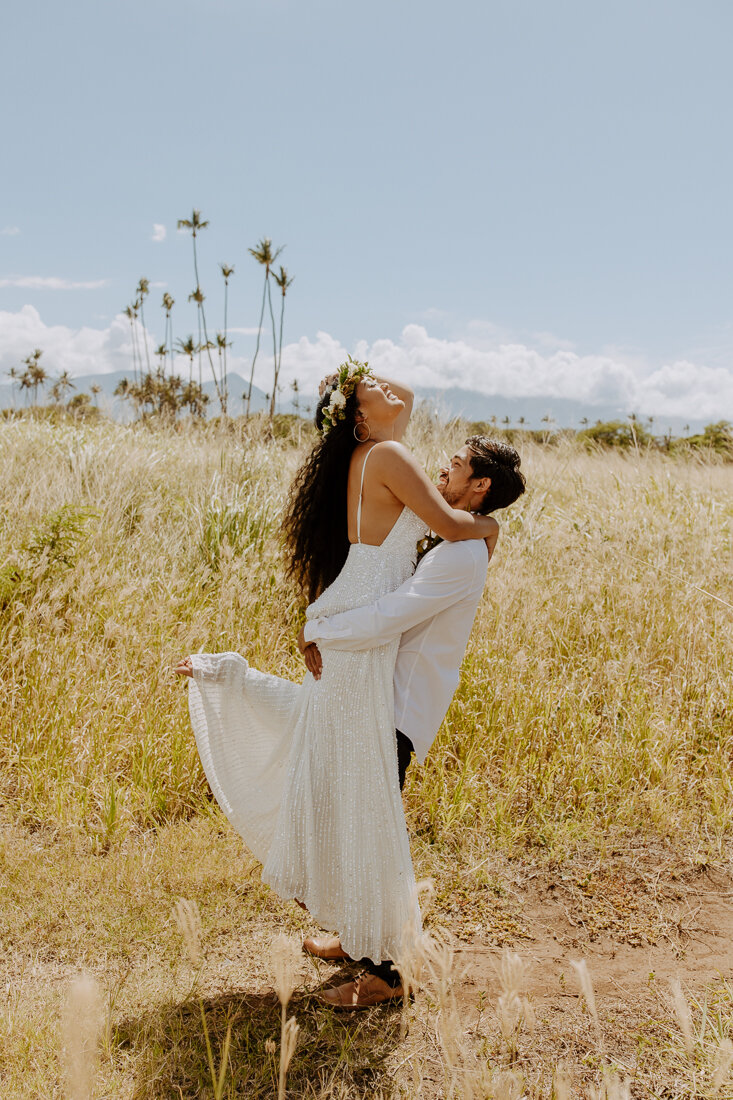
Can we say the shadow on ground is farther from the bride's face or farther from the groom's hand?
the bride's face

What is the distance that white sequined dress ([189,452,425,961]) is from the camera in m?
2.34

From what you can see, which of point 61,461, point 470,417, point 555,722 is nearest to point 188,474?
point 61,461

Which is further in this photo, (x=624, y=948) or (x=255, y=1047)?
(x=624, y=948)

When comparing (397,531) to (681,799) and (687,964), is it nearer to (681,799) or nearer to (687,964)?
(687,964)

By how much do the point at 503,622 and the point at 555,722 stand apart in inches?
36.6

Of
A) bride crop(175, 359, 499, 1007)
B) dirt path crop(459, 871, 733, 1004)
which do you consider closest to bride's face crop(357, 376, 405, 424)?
bride crop(175, 359, 499, 1007)

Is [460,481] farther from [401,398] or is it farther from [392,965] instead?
[392,965]

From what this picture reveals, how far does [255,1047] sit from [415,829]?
52.3 inches

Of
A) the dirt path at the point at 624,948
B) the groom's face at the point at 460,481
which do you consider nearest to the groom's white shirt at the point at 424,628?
the groom's face at the point at 460,481

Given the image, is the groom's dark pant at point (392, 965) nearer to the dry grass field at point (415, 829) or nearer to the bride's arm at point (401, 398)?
the dry grass field at point (415, 829)

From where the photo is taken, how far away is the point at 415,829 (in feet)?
11.4

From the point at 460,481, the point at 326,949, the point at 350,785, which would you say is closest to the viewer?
the point at 350,785

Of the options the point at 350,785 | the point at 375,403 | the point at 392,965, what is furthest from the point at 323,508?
the point at 392,965

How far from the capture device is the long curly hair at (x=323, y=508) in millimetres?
2514
